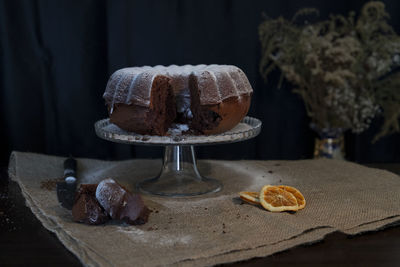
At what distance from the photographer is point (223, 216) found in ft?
4.26

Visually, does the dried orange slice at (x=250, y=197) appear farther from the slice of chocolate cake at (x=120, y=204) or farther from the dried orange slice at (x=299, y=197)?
the slice of chocolate cake at (x=120, y=204)

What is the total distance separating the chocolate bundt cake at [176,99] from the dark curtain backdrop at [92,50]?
21.9 inches

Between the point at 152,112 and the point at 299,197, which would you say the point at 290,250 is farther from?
the point at 152,112

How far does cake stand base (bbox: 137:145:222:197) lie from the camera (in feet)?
5.18

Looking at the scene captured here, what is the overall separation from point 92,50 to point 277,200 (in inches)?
44.7

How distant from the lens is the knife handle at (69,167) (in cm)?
169

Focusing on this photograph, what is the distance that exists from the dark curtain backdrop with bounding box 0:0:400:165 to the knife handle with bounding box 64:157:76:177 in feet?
1.32

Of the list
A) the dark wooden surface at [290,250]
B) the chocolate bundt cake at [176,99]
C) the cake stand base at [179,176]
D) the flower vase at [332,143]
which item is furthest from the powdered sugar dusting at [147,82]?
the flower vase at [332,143]

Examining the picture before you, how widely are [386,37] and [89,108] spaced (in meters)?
1.28

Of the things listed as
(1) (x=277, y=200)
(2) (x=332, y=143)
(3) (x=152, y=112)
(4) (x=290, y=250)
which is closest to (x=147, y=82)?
(3) (x=152, y=112)

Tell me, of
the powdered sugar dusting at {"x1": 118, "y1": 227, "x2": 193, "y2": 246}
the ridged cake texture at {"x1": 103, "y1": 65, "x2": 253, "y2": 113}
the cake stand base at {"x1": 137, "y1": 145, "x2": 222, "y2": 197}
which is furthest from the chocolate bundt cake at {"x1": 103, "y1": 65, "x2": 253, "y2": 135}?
the powdered sugar dusting at {"x1": 118, "y1": 227, "x2": 193, "y2": 246}

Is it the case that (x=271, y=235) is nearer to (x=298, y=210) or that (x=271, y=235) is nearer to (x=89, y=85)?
(x=298, y=210)

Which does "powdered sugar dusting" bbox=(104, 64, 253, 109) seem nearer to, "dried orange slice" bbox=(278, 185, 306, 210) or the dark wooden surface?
"dried orange slice" bbox=(278, 185, 306, 210)

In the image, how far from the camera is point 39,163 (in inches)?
72.5
